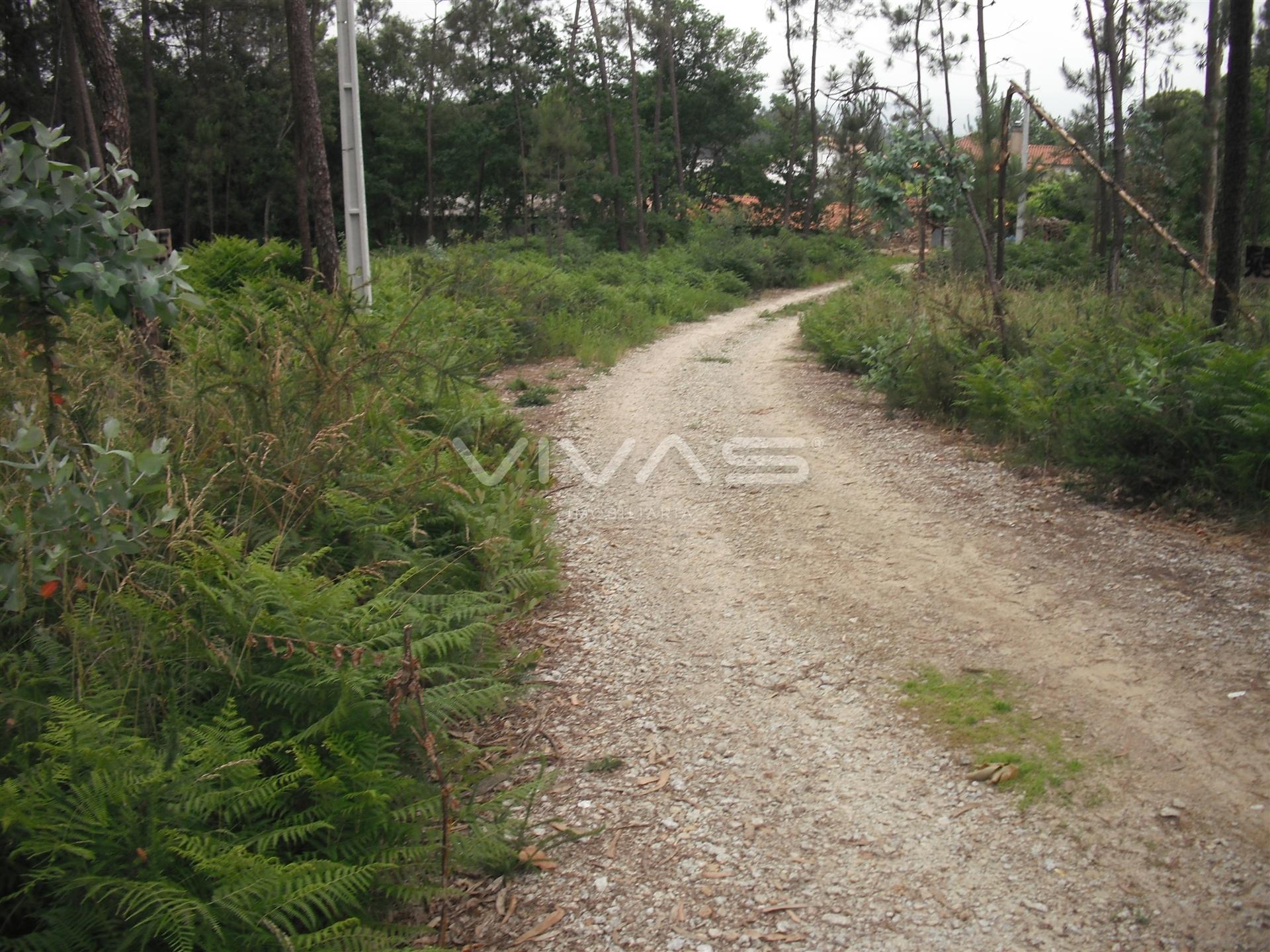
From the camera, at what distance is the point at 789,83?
4256cm

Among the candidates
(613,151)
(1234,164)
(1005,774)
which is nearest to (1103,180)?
(1234,164)

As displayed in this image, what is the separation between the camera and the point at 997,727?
170 inches

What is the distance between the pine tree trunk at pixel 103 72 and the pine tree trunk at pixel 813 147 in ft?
108

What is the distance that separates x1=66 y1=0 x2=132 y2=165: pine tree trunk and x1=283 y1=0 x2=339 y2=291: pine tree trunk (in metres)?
3.61

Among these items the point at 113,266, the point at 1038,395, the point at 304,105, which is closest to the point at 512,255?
the point at 304,105

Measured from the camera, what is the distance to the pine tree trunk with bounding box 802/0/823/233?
41219mm

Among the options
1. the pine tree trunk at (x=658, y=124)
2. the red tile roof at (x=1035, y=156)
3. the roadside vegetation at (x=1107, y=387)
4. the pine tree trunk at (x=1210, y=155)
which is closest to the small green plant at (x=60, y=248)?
the roadside vegetation at (x=1107, y=387)

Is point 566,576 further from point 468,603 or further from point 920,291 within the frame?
point 920,291

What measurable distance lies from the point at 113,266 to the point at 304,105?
11.1 metres

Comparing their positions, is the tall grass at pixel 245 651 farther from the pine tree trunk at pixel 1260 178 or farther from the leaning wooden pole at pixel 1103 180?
the pine tree trunk at pixel 1260 178

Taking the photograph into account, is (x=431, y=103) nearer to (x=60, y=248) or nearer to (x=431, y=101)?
(x=431, y=101)

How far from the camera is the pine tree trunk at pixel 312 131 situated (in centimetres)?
1306

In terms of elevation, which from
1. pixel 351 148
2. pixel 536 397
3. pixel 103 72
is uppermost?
pixel 103 72

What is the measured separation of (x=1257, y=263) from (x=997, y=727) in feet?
20.1
